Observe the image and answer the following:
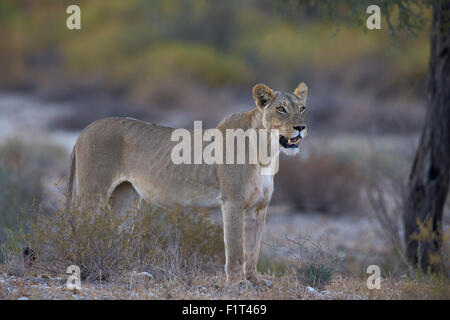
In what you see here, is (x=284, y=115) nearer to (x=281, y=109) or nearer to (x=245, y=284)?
(x=281, y=109)

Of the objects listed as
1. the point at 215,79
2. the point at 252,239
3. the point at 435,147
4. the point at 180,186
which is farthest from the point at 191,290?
the point at 215,79

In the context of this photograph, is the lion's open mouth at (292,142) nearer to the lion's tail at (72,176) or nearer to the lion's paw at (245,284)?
the lion's paw at (245,284)

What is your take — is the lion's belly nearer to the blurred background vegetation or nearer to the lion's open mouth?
the lion's open mouth

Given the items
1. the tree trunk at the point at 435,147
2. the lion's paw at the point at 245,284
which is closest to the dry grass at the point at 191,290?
the lion's paw at the point at 245,284

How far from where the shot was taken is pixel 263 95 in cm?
619

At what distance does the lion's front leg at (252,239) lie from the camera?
20.7 ft

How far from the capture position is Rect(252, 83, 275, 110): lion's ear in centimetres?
616

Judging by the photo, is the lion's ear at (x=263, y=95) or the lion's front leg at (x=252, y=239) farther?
the lion's front leg at (x=252, y=239)

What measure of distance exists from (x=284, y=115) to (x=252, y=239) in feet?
3.79

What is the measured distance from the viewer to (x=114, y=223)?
20.3 feet

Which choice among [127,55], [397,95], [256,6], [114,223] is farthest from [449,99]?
[256,6]

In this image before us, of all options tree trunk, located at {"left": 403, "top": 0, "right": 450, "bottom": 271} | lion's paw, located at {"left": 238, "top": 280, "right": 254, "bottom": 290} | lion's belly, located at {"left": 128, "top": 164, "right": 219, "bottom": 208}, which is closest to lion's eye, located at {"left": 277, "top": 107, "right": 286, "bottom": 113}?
lion's belly, located at {"left": 128, "top": 164, "right": 219, "bottom": 208}

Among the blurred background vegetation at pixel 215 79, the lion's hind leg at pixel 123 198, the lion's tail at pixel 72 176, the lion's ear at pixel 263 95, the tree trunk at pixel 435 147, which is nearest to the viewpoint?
the lion's ear at pixel 263 95

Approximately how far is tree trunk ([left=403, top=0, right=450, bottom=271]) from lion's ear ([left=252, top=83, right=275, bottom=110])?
3218 mm
